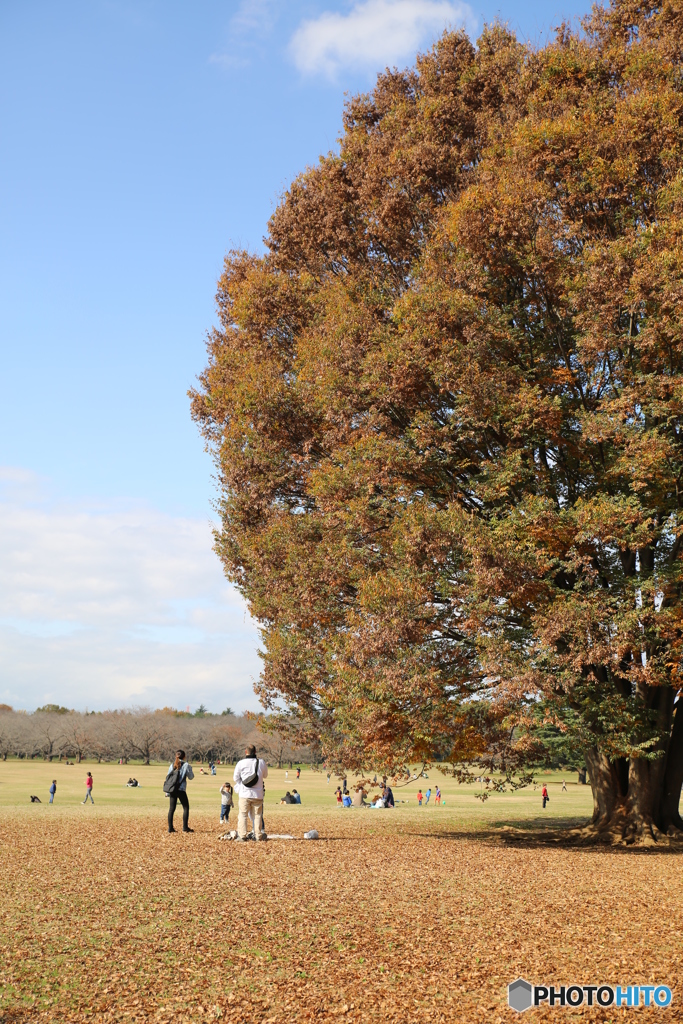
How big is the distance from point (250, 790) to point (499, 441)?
9.34m

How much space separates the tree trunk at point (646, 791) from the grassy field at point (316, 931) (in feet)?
13.2

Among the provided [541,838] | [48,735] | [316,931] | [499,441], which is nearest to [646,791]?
[541,838]

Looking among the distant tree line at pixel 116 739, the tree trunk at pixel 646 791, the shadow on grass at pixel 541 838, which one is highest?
the tree trunk at pixel 646 791

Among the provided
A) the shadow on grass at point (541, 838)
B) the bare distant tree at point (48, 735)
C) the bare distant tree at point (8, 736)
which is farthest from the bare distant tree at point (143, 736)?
the shadow on grass at point (541, 838)

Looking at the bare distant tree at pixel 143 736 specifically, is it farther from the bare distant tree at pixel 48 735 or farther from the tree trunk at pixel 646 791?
the tree trunk at pixel 646 791

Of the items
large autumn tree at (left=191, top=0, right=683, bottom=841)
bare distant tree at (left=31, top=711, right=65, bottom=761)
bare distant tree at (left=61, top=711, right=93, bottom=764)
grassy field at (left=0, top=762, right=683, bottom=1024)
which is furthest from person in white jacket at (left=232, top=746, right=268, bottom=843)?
bare distant tree at (left=31, top=711, right=65, bottom=761)

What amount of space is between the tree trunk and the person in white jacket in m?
8.47

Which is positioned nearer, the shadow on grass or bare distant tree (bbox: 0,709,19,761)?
the shadow on grass

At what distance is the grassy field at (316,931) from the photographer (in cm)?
613

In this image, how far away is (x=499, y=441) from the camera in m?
17.6

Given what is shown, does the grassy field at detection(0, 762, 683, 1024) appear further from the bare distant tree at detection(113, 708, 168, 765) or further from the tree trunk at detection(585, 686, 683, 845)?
the bare distant tree at detection(113, 708, 168, 765)

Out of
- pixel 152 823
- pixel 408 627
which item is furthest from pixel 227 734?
pixel 408 627

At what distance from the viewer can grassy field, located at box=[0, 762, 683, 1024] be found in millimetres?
6133

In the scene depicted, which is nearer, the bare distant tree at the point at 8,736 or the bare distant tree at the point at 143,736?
the bare distant tree at the point at 8,736
